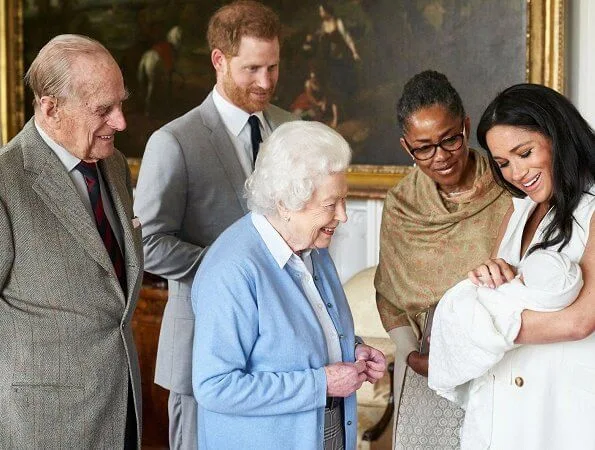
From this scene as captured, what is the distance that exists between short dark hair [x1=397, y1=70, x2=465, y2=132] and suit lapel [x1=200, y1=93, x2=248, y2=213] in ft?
2.45

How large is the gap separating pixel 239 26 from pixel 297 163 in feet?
4.29

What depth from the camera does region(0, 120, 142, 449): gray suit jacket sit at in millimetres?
2699

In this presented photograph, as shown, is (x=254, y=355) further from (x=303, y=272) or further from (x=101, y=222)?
(x=101, y=222)

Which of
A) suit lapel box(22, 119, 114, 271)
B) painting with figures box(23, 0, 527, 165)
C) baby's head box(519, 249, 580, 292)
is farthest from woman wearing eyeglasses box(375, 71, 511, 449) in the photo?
painting with figures box(23, 0, 527, 165)

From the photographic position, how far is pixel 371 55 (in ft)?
18.1

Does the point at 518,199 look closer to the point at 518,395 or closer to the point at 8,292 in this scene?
the point at 518,395

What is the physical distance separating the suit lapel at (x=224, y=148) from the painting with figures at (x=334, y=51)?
6.16 feet

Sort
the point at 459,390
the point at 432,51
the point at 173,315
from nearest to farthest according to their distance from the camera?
1. the point at 459,390
2. the point at 173,315
3. the point at 432,51

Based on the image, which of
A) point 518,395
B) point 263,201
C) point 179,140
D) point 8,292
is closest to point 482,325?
point 518,395

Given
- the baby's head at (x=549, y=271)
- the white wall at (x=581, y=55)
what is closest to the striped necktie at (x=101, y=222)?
the baby's head at (x=549, y=271)

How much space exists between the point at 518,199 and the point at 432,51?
2528mm

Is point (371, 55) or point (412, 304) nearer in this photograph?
point (412, 304)

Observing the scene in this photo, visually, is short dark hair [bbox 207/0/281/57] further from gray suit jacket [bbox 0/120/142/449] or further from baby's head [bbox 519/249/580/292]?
baby's head [bbox 519/249/580/292]

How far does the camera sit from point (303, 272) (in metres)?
2.86
